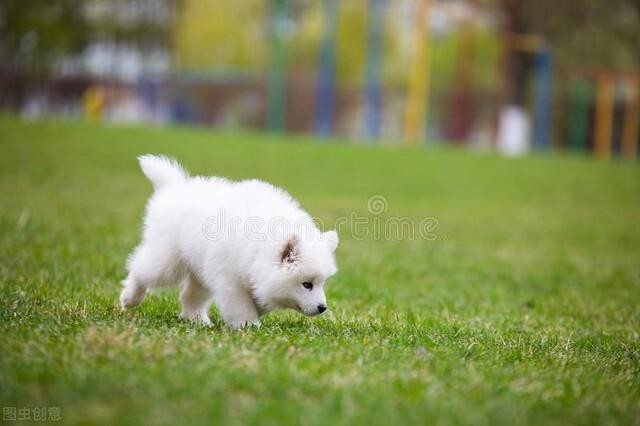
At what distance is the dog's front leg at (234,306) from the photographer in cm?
481

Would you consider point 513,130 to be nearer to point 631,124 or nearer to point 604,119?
point 604,119

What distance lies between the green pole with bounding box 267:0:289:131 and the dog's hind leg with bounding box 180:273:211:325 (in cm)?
2021

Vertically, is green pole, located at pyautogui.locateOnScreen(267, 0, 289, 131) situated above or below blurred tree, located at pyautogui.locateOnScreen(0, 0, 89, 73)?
below

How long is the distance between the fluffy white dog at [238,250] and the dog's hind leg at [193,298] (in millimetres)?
74

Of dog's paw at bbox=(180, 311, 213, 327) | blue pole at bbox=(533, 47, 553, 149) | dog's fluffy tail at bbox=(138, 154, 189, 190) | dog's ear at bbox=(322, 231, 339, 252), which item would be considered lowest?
dog's paw at bbox=(180, 311, 213, 327)

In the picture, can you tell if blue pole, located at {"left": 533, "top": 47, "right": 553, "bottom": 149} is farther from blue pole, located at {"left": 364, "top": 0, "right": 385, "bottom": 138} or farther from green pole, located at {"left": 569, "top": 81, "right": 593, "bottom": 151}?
blue pole, located at {"left": 364, "top": 0, "right": 385, "bottom": 138}

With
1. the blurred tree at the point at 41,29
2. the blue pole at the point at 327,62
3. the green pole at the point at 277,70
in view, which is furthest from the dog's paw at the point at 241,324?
the blurred tree at the point at 41,29

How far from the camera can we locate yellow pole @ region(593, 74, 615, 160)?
2933 centimetres

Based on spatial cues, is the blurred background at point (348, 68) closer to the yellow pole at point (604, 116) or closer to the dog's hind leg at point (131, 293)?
the yellow pole at point (604, 116)

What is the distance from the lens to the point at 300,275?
4.77 metres

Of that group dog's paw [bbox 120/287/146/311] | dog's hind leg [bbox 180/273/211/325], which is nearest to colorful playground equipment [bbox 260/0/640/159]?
dog's hind leg [bbox 180/273/211/325]

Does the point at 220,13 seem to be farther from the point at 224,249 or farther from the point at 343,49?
the point at 224,249

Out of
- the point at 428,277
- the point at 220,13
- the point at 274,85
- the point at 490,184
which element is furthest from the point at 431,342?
the point at 220,13

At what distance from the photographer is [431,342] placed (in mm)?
4746
